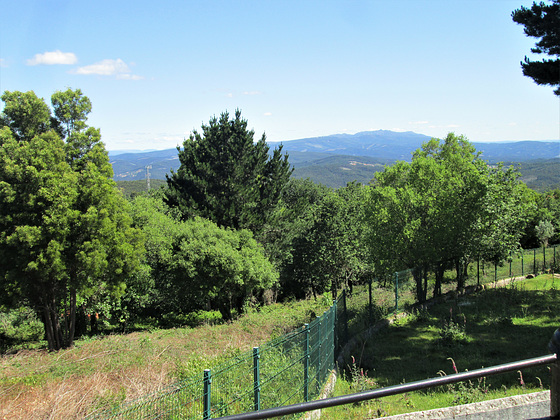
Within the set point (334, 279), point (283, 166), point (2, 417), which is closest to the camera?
point (2, 417)

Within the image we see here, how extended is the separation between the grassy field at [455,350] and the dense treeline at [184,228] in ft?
9.29

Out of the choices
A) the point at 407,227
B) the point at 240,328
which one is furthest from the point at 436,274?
the point at 240,328

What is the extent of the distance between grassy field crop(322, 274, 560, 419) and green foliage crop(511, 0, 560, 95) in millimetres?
7449

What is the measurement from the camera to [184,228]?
22.7m

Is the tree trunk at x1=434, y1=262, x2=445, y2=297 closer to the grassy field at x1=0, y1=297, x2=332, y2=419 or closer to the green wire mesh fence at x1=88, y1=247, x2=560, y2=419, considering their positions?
the grassy field at x1=0, y1=297, x2=332, y2=419

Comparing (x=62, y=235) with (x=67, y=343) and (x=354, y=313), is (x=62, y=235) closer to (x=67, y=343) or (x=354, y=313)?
(x=67, y=343)

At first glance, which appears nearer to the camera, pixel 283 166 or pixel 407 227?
pixel 407 227

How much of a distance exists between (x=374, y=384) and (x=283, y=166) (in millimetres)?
26761

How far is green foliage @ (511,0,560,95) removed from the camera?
12.4 m

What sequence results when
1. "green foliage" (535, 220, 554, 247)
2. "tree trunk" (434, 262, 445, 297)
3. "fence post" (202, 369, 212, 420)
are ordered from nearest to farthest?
"fence post" (202, 369, 212, 420) < "tree trunk" (434, 262, 445, 297) < "green foliage" (535, 220, 554, 247)

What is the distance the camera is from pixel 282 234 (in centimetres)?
3089

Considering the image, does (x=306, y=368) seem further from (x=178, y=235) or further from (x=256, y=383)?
(x=178, y=235)

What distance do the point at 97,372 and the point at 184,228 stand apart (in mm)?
14211

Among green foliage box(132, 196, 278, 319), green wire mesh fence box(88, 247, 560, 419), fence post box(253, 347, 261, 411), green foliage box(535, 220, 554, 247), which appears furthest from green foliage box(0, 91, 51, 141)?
green foliage box(535, 220, 554, 247)
